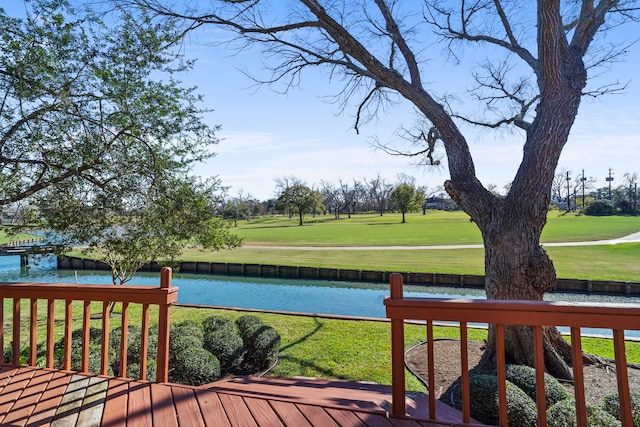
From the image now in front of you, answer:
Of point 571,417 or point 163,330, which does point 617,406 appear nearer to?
point 571,417

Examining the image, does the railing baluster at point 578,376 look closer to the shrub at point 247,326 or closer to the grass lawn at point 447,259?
the shrub at point 247,326

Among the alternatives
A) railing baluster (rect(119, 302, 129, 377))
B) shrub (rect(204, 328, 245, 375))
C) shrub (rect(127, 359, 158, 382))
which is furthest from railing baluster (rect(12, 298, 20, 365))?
shrub (rect(204, 328, 245, 375))

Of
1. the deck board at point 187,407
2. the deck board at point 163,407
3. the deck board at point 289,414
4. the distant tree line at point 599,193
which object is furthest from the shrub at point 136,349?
the distant tree line at point 599,193

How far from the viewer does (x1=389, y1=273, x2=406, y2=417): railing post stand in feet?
7.28

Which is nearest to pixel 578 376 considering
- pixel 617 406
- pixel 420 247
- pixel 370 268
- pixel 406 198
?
pixel 617 406

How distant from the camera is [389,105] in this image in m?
7.53

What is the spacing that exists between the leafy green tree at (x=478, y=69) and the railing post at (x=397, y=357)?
3.04 metres

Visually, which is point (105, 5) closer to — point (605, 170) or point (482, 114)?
→ point (482, 114)

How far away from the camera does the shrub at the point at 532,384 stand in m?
3.22

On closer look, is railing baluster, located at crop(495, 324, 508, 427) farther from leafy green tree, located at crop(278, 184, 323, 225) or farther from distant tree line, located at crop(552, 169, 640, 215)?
leafy green tree, located at crop(278, 184, 323, 225)

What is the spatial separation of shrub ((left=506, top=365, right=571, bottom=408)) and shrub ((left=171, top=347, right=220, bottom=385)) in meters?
3.52

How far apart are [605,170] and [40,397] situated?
76.0 meters

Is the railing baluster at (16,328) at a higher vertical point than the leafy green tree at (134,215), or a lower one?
lower

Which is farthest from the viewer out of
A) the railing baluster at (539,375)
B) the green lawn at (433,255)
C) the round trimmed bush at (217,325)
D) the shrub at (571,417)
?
the green lawn at (433,255)
